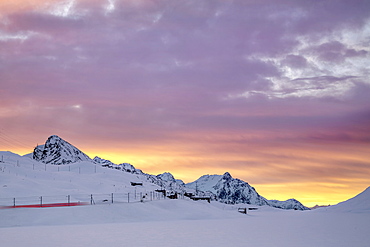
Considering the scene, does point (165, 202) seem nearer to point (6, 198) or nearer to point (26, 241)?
point (6, 198)

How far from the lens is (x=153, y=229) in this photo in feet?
180

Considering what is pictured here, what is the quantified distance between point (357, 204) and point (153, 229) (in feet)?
356

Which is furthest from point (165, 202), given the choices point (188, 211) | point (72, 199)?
point (72, 199)

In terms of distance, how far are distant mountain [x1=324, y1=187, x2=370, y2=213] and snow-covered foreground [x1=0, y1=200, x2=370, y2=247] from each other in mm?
52938

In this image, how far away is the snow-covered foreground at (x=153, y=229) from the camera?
3981 cm

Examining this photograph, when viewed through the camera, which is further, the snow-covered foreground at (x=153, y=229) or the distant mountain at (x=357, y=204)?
the distant mountain at (x=357, y=204)

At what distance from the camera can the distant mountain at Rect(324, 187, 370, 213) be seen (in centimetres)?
14112

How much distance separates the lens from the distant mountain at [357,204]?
141125 mm

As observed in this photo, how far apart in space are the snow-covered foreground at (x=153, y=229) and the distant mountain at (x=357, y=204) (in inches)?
2084

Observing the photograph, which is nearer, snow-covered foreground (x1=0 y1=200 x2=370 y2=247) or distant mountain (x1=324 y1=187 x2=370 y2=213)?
snow-covered foreground (x1=0 y1=200 x2=370 y2=247)

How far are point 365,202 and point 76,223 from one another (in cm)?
10459

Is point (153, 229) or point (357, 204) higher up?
point (153, 229)

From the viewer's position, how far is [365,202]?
143125 millimetres

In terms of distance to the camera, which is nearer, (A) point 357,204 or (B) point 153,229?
(B) point 153,229
